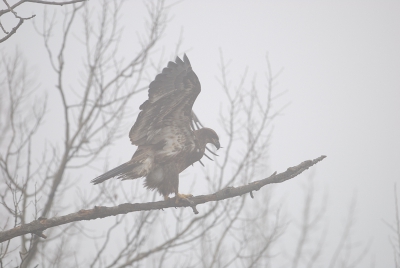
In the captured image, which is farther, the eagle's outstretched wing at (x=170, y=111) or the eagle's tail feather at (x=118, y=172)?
the eagle's outstretched wing at (x=170, y=111)

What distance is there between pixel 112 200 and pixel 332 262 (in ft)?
12.9

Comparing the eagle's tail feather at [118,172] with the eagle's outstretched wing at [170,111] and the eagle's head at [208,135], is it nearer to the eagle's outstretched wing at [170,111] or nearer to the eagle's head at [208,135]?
the eagle's outstretched wing at [170,111]

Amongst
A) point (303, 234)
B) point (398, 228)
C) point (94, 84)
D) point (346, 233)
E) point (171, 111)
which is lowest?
point (398, 228)

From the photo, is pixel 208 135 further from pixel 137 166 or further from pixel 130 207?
pixel 130 207

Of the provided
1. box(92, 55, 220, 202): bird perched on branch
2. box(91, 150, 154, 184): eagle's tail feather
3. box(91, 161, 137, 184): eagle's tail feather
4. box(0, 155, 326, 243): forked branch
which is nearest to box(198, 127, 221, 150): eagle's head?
box(92, 55, 220, 202): bird perched on branch

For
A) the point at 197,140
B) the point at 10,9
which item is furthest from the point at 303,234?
the point at 10,9

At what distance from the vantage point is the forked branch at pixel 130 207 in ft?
11.0

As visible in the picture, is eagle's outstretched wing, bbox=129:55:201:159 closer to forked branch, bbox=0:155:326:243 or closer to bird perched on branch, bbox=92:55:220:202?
bird perched on branch, bbox=92:55:220:202

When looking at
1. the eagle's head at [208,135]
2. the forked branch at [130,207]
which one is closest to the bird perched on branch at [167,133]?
the eagle's head at [208,135]

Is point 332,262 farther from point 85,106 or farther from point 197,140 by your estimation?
point 85,106

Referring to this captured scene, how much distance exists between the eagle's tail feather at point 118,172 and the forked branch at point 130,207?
68 centimetres

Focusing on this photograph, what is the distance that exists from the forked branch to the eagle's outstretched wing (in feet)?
4.06

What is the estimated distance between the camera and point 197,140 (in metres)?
5.75

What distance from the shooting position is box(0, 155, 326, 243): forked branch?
3.36 metres
